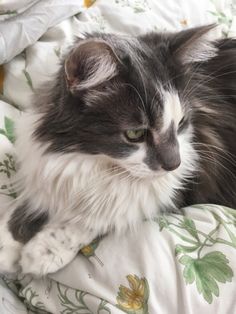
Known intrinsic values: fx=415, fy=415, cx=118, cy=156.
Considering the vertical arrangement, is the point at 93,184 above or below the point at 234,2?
above

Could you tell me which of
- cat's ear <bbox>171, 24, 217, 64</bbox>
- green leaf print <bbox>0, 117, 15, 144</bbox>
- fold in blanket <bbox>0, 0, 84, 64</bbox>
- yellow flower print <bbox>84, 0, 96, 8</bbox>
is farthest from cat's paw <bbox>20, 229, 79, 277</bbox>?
yellow flower print <bbox>84, 0, 96, 8</bbox>

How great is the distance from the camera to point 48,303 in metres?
1.03

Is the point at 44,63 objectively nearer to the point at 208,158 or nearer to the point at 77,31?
the point at 77,31

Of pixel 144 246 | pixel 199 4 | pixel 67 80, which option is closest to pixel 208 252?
pixel 144 246

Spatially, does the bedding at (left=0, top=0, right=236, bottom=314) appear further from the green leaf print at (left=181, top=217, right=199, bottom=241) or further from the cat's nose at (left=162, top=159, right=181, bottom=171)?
the cat's nose at (left=162, top=159, right=181, bottom=171)

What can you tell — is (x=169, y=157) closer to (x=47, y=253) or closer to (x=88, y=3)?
(x=47, y=253)

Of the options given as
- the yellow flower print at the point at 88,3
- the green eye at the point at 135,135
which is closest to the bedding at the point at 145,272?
the green eye at the point at 135,135

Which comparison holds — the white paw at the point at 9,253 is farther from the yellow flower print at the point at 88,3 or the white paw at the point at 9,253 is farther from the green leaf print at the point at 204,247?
the yellow flower print at the point at 88,3

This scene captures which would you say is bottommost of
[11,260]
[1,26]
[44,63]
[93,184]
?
[11,260]

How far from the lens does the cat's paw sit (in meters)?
1.04

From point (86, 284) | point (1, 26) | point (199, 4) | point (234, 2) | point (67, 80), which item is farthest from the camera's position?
point (234, 2)

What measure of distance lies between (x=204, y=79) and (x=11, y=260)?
71 cm

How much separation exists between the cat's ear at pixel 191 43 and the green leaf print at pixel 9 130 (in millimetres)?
604

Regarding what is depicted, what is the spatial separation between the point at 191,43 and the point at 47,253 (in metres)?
0.62
